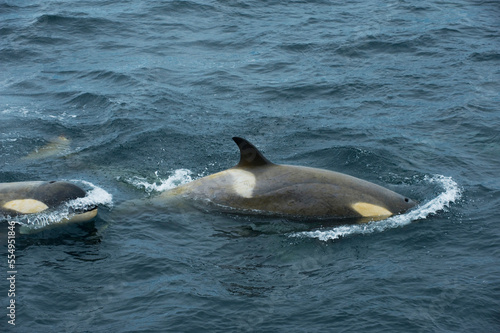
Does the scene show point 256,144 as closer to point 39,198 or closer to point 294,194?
point 294,194

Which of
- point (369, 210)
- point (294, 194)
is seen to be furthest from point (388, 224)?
point (294, 194)

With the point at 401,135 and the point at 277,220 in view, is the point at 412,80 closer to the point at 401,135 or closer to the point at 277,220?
the point at 401,135

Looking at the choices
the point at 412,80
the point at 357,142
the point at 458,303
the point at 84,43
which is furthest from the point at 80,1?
the point at 458,303

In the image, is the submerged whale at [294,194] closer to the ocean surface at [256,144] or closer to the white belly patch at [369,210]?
the white belly patch at [369,210]

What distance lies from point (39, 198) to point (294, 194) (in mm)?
5849

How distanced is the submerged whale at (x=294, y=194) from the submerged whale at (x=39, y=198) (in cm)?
277

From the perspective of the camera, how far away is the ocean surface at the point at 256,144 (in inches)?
440

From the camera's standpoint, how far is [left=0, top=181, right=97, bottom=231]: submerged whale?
13.7 m

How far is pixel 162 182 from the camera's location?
54.2ft

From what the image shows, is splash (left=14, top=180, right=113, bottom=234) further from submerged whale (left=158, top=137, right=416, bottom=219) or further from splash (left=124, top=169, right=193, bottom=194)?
submerged whale (left=158, top=137, right=416, bottom=219)

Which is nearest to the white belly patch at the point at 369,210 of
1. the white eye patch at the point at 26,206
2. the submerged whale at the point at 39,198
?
the submerged whale at the point at 39,198

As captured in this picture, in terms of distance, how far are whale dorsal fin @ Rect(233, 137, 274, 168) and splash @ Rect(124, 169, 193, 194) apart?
2.38m

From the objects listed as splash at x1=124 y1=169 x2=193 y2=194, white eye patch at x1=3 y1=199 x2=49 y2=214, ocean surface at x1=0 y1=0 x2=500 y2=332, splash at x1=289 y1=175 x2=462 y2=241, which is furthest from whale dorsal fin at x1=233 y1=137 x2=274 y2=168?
white eye patch at x1=3 y1=199 x2=49 y2=214

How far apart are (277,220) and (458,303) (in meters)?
4.61
